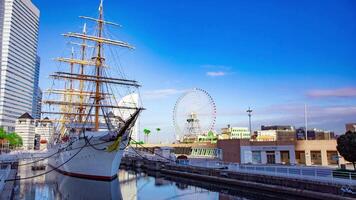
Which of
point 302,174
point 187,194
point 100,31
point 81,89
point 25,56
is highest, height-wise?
point 25,56

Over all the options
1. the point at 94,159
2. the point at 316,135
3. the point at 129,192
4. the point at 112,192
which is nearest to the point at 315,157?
the point at 129,192

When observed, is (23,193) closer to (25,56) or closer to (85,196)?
(85,196)

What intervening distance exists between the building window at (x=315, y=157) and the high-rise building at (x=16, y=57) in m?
142

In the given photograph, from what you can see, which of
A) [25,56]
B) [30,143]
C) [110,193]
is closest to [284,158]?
[110,193]

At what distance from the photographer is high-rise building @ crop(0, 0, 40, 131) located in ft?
482

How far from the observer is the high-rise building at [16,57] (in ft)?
482

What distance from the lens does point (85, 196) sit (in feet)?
80.4

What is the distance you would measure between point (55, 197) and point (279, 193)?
1725cm

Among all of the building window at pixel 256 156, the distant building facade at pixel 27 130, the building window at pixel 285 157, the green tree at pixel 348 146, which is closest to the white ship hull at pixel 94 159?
the building window at pixel 256 156

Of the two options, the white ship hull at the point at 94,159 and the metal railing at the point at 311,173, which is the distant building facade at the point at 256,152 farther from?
the white ship hull at the point at 94,159

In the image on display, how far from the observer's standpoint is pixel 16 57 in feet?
513

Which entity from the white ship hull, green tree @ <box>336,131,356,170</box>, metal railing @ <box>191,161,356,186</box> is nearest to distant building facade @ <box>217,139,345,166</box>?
metal railing @ <box>191,161,356,186</box>

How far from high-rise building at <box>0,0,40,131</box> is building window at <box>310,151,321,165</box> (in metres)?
142

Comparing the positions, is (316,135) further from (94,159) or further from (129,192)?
(129,192)
